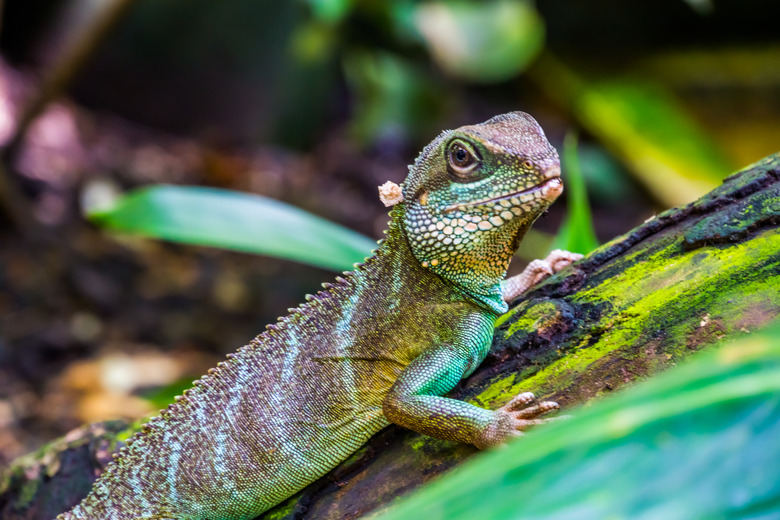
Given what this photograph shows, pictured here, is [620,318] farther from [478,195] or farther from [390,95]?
[390,95]

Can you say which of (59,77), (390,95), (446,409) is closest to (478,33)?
(390,95)

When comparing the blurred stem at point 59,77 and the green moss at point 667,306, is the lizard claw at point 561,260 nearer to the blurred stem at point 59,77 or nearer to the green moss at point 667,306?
the green moss at point 667,306

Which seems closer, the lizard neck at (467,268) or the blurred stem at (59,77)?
the lizard neck at (467,268)

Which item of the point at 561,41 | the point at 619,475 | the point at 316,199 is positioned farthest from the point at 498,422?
the point at 561,41

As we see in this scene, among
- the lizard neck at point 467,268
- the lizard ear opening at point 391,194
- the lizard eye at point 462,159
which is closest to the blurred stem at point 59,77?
the lizard ear opening at point 391,194

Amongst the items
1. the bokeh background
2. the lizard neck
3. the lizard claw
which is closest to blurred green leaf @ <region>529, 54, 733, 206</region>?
the bokeh background

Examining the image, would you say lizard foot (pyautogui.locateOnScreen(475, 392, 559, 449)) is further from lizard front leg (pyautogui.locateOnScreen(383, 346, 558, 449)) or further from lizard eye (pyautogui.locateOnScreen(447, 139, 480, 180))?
lizard eye (pyautogui.locateOnScreen(447, 139, 480, 180))
